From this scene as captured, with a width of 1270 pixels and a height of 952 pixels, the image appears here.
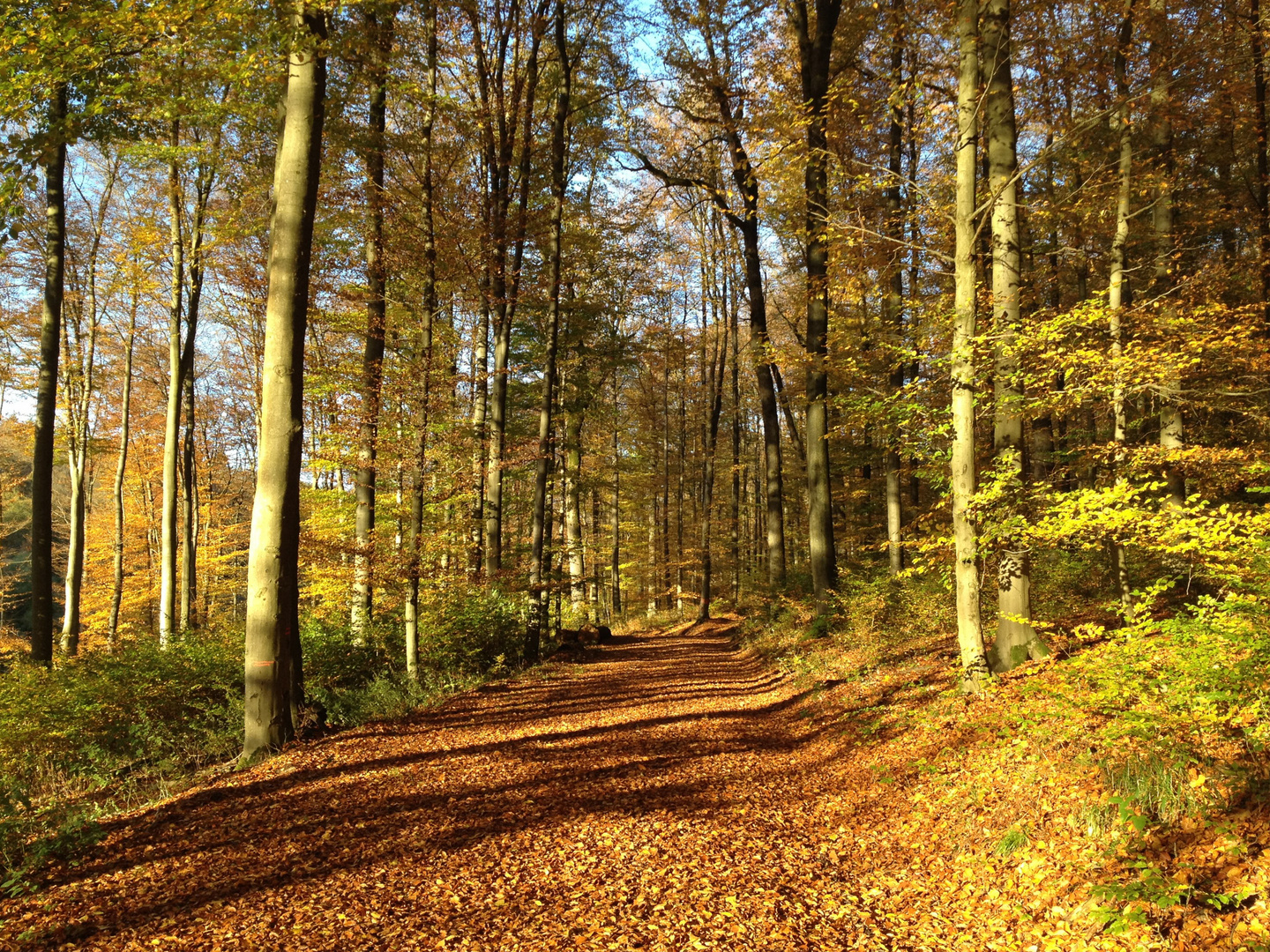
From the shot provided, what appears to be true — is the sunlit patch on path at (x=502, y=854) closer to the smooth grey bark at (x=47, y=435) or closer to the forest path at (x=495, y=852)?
the forest path at (x=495, y=852)

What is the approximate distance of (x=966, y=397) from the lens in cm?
644

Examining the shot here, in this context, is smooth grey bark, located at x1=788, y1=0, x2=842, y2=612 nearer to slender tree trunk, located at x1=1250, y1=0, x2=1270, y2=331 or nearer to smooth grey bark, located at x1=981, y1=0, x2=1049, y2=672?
smooth grey bark, located at x1=981, y1=0, x2=1049, y2=672

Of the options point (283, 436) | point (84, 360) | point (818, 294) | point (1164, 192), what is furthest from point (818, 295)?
point (84, 360)

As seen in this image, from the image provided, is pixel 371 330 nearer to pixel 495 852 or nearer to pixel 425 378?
pixel 425 378

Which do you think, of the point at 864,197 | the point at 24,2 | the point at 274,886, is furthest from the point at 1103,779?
the point at 864,197

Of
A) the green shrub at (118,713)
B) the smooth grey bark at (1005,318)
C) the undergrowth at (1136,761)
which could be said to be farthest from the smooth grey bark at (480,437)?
the undergrowth at (1136,761)

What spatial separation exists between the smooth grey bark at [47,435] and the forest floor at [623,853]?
21.7 ft

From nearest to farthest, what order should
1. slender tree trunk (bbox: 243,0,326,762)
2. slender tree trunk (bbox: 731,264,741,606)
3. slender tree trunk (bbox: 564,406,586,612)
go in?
1. slender tree trunk (bbox: 243,0,326,762)
2. slender tree trunk (bbox: 564,406,586,612)
3. slender tree trunk (bbox: 731,264,741,606)

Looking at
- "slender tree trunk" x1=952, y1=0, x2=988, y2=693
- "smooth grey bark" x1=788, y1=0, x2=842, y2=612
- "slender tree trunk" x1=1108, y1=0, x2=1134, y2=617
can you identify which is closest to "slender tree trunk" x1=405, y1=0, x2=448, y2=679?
"smooth grey bark" x1=788, y1=0, x2=842, y2=612

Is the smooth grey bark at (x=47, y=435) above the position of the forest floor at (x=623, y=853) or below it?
above

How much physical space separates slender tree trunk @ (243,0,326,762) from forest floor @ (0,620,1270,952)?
2.27ft

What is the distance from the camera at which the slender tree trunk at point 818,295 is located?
1114cm

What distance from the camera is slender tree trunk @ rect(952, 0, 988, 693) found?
639 centimetres

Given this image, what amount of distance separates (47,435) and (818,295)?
1298 cm
